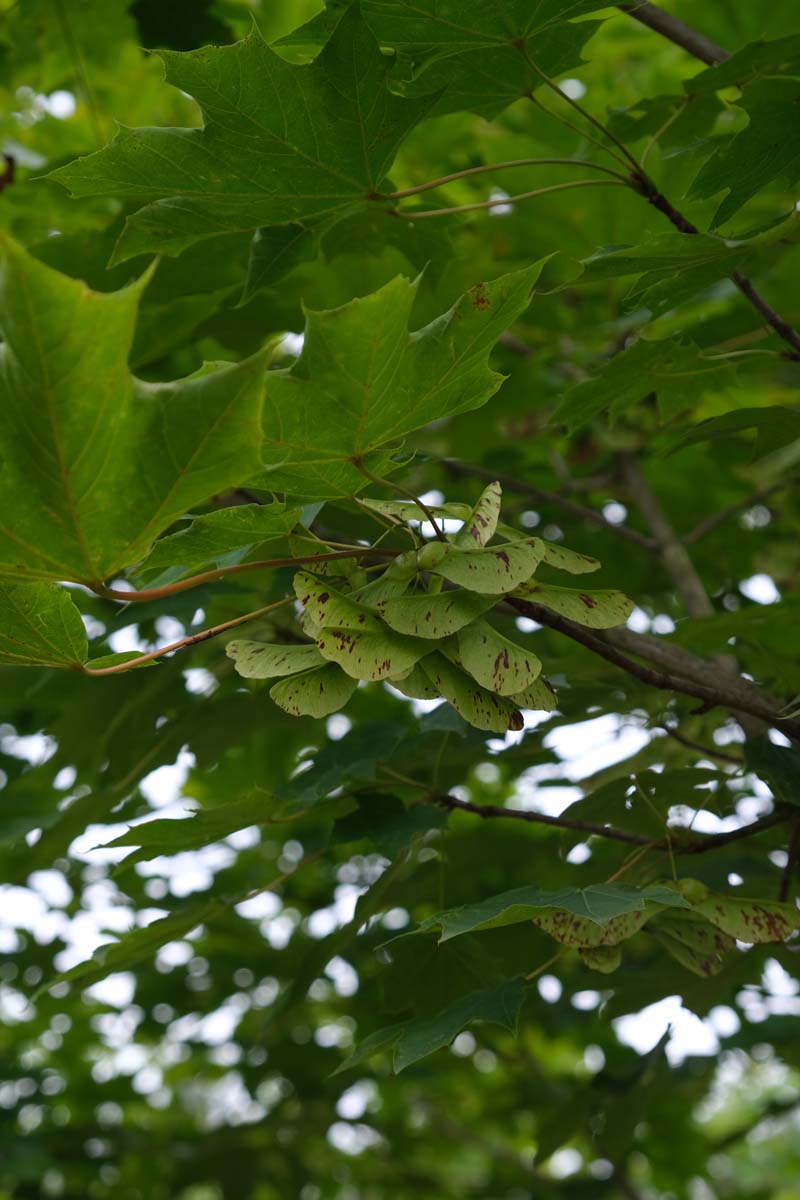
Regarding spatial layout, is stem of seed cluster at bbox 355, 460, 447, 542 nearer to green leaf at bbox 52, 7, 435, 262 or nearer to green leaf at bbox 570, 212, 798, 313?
green leaf at bbox 570, 212, 798, 313

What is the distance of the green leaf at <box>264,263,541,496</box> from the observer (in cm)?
97

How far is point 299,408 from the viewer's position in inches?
40.6

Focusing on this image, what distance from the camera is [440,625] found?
103cm

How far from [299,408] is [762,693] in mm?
806

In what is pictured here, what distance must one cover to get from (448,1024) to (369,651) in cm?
47

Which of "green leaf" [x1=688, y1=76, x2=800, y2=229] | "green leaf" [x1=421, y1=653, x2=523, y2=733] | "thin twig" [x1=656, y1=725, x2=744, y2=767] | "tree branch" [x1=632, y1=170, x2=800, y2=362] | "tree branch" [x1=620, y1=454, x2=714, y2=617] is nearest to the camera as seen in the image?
"green leaf" [x1=421, y1=653, x2=523, y2=733]

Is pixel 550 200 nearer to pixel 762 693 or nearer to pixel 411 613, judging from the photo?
pixel 762 693

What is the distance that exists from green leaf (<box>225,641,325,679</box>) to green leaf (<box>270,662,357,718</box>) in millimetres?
12

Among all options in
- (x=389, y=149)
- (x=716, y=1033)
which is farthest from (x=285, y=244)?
(x=716, y=1033)

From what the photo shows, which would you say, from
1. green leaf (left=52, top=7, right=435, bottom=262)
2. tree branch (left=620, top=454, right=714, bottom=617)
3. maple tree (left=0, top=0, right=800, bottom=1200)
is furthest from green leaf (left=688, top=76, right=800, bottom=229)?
tree branch (left=620, top=454, right=714, bottom=617)

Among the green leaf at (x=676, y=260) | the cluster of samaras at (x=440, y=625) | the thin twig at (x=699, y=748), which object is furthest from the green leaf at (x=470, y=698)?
the thin twig at (x=699, y=748)

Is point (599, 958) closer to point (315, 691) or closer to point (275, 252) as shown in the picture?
point (315, 691)

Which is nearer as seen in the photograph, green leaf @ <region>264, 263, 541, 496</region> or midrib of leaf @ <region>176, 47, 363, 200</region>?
green leaf @ <region>264, 263, 541, 496</region>

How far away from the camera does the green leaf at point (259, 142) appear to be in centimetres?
120
